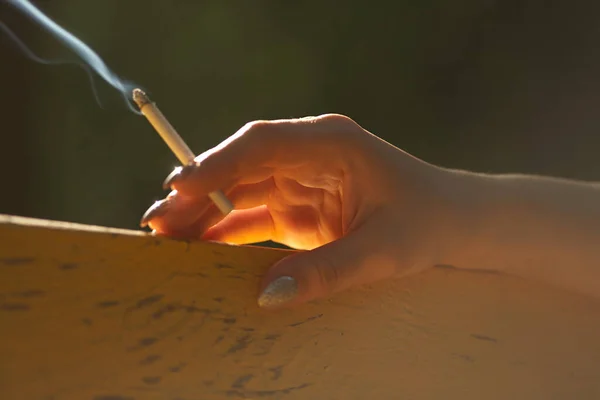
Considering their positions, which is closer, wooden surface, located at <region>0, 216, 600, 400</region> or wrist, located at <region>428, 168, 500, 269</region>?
wooden surface, located at <region>0, 216, 600, 400</region>

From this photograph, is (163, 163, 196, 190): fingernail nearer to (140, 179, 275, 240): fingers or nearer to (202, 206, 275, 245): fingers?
(140, 179, 275, 240): fingers

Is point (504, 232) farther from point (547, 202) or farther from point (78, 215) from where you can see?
point (78, 215)

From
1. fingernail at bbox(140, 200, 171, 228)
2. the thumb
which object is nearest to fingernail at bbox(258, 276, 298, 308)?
the thumb

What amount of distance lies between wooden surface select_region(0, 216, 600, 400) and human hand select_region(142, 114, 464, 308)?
1.0 inches

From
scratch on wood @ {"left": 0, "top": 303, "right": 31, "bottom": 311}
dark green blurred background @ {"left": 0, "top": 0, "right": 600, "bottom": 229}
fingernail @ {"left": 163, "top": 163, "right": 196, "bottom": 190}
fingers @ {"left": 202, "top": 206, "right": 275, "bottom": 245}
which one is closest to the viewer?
scratch on wood @ {"left": 0, "top": 303, "right": 31, "bottom": 311}

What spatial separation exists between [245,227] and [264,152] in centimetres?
15

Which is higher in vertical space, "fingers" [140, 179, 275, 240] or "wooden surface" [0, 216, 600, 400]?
"fingers" [140, 179, 275, 240]

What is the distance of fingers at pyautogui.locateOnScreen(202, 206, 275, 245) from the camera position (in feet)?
1.75

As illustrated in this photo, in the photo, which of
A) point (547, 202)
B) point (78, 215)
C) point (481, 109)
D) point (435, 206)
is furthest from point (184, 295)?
point (481, 109)

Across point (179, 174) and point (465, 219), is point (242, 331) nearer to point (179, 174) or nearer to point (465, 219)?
point (179, 174)

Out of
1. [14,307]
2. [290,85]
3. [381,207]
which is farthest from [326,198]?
[290,85]

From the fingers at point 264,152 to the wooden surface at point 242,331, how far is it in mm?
57

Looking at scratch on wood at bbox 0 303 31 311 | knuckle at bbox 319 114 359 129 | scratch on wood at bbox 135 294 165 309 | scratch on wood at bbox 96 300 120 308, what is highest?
knuckle at bbox 319 114 359 129

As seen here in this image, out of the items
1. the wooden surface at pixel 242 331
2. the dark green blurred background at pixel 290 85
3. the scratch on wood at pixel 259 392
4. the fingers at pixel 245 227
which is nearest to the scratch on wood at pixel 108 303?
the wooden surface at pixel 242 331
